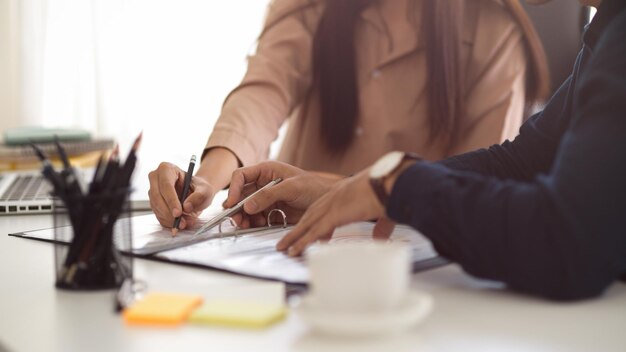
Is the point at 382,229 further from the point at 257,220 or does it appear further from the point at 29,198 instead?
the point at 29,198

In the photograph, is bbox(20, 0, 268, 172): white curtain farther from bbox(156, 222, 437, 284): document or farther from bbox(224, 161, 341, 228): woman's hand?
bbox(156, 222, 437, 284): document

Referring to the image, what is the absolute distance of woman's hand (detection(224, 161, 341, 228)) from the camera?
3.64 feet

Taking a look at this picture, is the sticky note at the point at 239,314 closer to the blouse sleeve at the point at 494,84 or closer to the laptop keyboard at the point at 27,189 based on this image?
the laptop keyboard at the point at 27,189

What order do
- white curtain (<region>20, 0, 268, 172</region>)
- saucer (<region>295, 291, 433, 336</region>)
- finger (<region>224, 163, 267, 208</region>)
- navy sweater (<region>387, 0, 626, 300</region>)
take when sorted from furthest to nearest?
1. white curtain (<region>20, 0, 268, 172</region>)
2. finger (<region>224, 163, 267, 208</region>)
3. navy sweater (<region>387, 0, 626, 300</region>)
4. saucer (<region>295, 291, 433, 336</region>)

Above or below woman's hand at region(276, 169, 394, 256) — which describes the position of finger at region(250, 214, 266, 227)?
below

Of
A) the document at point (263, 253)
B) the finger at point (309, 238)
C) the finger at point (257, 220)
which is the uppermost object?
the finger at point (309, 238)

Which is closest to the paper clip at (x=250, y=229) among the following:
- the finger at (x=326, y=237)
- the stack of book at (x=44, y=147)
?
the finger at (x=326, y=237)

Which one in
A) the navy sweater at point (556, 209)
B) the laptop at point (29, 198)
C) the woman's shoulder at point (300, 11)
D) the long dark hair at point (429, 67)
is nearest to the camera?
the navy sweater at point (556, 209)

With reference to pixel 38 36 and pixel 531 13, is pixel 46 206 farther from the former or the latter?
pixel 38 36

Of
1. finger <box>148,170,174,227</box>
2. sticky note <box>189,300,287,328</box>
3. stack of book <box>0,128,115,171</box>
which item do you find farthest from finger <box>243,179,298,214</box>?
stack of book <box>0,128,115,171</box>

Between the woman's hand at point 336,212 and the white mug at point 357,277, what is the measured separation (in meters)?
0.23

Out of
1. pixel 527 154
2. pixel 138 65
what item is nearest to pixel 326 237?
pixel 527 154

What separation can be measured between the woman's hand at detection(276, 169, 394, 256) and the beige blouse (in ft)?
2.83

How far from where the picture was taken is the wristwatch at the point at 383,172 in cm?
78
